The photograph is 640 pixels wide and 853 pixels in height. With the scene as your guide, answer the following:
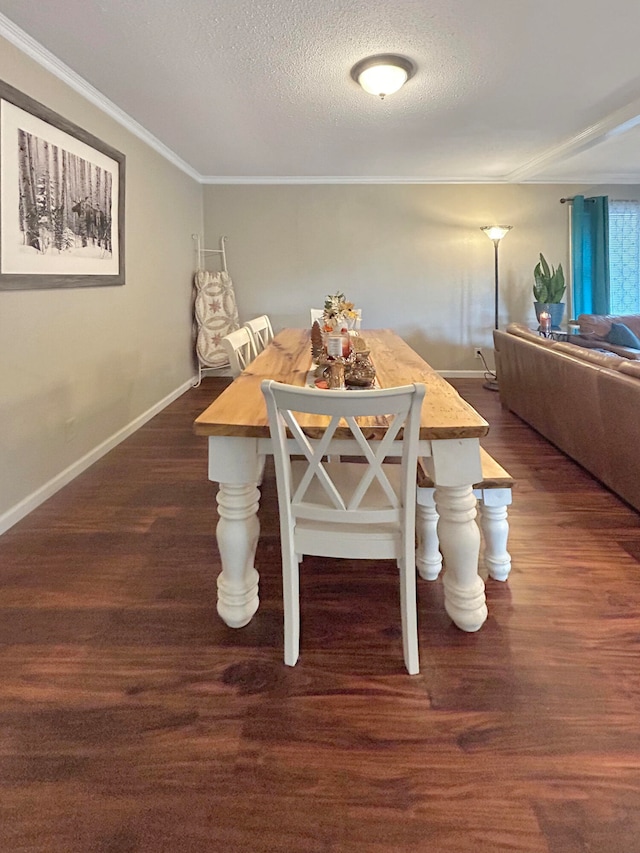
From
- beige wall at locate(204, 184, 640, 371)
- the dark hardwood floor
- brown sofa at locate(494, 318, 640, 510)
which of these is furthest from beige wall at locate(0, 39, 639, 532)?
the dark hardwood floor

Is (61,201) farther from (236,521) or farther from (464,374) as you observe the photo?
(464,374)

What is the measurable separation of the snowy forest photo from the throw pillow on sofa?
14.2 feet

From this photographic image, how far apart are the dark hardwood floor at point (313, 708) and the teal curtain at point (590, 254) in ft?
14.1

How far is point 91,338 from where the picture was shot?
3.32 metres

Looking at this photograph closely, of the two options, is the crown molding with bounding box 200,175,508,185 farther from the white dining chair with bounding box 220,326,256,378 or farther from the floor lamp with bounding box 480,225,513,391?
the white dining chair with bounding box 220,326,256,378

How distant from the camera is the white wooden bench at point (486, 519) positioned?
1.86 m

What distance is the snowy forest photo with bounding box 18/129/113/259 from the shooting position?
255 cm

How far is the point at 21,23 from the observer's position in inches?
94.0

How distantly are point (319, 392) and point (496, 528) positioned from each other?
0.99 meters

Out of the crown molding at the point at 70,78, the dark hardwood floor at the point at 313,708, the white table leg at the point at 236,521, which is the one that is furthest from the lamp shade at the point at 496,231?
the white table leg at the point at 236,521

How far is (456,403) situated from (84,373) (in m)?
2.36

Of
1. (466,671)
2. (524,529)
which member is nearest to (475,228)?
(524,529)

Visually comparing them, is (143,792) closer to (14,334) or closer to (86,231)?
(14,334)

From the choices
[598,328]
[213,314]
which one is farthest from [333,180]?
[598,328]
